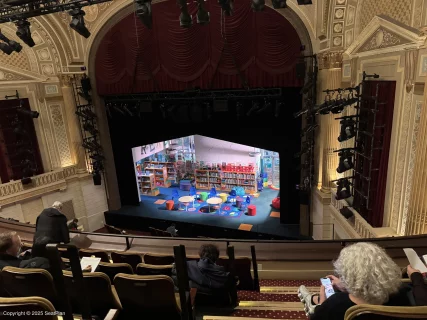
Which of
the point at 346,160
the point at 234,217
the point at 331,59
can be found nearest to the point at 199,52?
the point at 331,59

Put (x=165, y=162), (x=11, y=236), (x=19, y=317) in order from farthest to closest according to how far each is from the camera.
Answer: (x=165, y=162)
(x=11, y=236)
(x=19, y=317)

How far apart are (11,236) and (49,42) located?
→ 10.2 m

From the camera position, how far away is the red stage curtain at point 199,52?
875cm

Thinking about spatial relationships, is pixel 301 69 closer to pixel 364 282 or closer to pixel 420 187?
pixel 420 187

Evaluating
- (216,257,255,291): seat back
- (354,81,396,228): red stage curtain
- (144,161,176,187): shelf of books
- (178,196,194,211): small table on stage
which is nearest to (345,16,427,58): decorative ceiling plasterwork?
(354,81,396,228): red stage curtain

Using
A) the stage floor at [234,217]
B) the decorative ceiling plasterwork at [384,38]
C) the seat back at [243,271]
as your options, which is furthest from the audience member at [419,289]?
the stage floor at [234,217]

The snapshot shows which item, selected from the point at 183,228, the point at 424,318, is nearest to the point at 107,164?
the point at 183,228

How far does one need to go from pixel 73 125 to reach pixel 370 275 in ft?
39.2

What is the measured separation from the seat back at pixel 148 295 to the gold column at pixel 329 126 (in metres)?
7.02

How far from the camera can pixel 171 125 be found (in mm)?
11375

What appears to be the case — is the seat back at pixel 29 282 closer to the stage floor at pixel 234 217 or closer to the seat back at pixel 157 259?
the seat back at pixel 157 259

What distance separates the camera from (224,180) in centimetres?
1252

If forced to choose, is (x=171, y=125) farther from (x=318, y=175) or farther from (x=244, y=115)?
(x=318, y=175)

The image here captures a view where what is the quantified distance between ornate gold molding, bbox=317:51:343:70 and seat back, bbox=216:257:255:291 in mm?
6241
